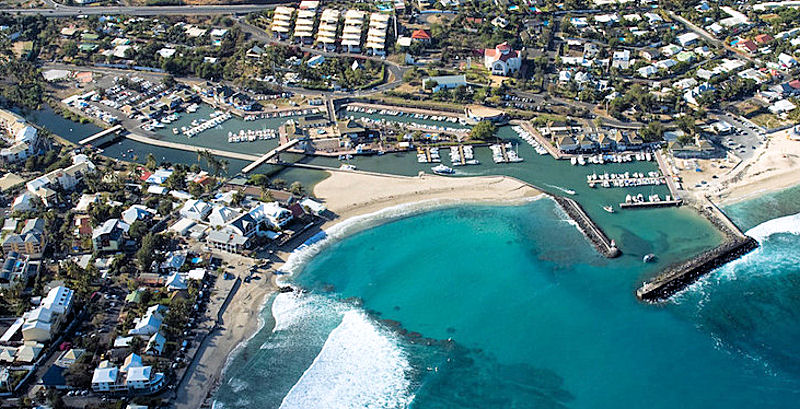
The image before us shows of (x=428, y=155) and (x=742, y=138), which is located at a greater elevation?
(x=742, y=138)

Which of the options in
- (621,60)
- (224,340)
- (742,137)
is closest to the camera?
(224,340)

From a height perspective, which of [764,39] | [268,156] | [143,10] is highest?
[764,39]

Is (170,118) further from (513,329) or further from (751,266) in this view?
(751,266)

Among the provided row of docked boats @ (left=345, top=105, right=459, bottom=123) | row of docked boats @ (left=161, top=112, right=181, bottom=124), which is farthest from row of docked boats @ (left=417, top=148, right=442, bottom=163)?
row of docked boats @ (left=161, top=112, right=181, bottom=124)

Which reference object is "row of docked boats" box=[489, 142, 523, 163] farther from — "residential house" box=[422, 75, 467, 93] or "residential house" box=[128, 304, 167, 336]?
"residential house" box=[128, 304, 167, 336]

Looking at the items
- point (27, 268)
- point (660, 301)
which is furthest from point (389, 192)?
point (27, 268)

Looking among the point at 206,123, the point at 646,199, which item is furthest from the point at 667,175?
the point at 206,123
